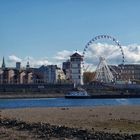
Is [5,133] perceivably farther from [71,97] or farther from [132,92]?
[132,92]

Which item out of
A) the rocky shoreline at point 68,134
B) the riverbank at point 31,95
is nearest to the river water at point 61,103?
the riverbank at point 31,95

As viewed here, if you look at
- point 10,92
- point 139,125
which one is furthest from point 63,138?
point 10,92

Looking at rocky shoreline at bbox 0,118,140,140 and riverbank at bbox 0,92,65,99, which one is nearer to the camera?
rocky shoreline at bbox 0,118,140,140

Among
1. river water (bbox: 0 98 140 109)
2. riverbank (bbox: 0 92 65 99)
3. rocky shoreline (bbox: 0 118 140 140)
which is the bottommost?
rocky shoreline (bbox: 0 118 140 140)

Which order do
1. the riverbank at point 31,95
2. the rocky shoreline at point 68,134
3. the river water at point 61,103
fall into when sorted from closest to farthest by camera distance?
the rocky shoreline at point 68,134 → the river water at point 61,103 → the riverbank at point 31,95

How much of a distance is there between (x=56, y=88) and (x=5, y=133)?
546 ft

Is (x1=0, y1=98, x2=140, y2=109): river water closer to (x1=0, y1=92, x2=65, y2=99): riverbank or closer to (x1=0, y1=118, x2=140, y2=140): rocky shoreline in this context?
(x1=0, y1=92, x2=65, y2=99): riverbank

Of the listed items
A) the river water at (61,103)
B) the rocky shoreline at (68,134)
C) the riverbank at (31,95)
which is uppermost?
the riverbank at (31,95)

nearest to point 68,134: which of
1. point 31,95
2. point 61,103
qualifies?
point 61,103

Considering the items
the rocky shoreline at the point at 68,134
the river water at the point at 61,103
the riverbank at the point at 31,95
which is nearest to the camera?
the rocky shoreline at the point at 68,134

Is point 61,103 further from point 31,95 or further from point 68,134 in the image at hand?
point 68,134

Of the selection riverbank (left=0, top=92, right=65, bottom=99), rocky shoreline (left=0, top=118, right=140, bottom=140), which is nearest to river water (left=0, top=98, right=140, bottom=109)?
riverbank (left=0, top=92, right=65, bottom=99)

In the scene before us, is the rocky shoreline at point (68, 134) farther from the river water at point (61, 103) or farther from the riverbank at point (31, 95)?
the riverbank at point (31, 95)

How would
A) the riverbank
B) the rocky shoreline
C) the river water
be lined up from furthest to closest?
the riverbank < the river water < the rocky shoreline
